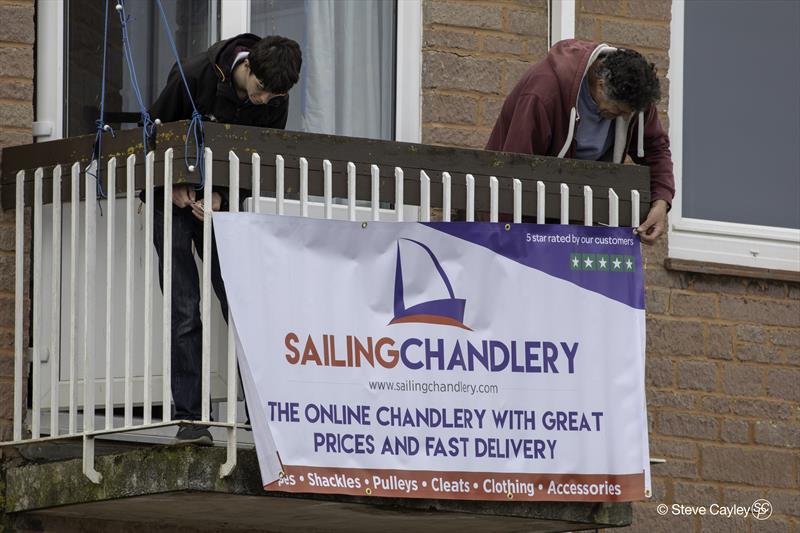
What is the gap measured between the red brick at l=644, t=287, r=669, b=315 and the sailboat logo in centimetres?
189

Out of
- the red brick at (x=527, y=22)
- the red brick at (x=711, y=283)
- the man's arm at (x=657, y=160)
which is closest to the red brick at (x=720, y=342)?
the red brick at (x=711, y=283)

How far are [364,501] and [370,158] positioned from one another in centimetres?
127

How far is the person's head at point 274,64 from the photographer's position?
7.43 metres

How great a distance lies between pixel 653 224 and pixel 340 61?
1.85 metres

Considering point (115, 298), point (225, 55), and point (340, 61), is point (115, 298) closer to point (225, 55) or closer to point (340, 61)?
point (225, 55)

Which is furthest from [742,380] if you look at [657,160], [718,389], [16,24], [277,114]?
[16,24]

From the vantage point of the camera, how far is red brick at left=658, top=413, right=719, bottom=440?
909 cm

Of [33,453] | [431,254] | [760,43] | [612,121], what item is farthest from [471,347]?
[760,43]

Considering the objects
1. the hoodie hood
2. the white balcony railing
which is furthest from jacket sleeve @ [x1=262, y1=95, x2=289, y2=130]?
the white balcony railing

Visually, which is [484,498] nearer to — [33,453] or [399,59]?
[33,453]

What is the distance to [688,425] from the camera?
912 centimetres

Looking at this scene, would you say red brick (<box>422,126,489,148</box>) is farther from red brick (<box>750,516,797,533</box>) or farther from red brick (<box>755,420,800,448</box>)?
red brick (<box>750,516,797,533</box>)

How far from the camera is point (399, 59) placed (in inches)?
361

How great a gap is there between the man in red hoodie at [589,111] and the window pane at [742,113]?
4.78 feet
